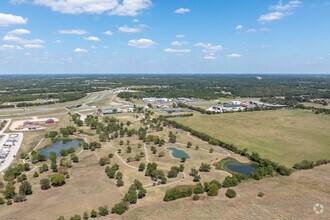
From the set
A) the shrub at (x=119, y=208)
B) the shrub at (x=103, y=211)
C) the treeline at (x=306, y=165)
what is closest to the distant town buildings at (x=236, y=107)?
the treeline at (x=306, y=165)

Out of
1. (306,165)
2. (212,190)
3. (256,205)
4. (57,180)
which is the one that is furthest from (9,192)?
(306,165)

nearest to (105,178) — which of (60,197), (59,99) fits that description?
(60,197)

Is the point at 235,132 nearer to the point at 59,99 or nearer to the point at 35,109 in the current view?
the point at 35,109

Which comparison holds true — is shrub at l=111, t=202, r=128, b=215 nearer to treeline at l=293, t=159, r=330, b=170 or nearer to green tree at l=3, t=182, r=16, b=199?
green tree at l=3, t=182, r=16, b=199

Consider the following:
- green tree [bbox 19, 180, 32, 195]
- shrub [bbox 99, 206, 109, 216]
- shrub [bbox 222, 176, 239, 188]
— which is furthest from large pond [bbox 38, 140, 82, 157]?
shrub [bbox 222, 176, 239, 188]

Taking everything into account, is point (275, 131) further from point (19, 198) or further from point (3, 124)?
point (3, 124)

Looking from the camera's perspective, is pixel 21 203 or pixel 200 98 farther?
pixel 200 98

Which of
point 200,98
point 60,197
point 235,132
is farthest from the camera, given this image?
point 200,98
